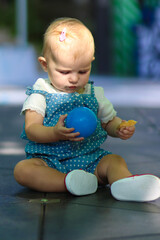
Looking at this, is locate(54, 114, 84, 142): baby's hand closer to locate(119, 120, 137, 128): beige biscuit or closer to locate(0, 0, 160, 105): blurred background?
locate(119, 120, 137, 128): beige biscuit

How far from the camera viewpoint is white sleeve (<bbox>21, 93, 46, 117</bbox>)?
279 cm

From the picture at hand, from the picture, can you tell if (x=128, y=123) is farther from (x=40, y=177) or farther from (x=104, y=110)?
(x=40, y=177)

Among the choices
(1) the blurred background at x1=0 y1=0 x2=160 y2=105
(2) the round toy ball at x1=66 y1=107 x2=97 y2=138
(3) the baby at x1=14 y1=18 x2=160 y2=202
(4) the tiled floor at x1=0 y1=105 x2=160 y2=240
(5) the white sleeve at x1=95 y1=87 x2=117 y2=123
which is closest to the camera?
(4) the tiled floor at x1=0 y1=105 x2=160 y2=240

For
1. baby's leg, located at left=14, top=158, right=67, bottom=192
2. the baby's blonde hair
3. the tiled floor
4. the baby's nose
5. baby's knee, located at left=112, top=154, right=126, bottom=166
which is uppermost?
the baby's blonde hair

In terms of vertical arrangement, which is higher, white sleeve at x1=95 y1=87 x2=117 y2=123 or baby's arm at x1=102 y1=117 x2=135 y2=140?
white sleeve at x1=95 y1=87 x2=117 y2=123

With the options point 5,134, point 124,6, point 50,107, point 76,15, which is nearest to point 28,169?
point 50,107

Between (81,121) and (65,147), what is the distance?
30 cm

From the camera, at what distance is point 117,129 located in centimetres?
288

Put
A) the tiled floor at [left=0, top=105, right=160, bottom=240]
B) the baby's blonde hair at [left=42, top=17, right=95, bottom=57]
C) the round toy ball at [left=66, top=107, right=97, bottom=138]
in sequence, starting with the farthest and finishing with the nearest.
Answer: the baby's blonde hair at [left=42, top=17, right=95, bottom=57]
the round toy ball at [left=66, top=107, right=97, bottom=138]
the tiled floor at [left=0, top=105, right=160, bottom=240]

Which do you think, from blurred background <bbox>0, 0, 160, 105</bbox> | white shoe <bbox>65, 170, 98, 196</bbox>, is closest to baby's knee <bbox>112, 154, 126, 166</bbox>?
white shoe <bbox>65, 170, 98, 196</bbox>

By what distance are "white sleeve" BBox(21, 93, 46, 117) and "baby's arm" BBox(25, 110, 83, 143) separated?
0.08 ft

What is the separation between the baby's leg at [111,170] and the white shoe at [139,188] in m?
0.16

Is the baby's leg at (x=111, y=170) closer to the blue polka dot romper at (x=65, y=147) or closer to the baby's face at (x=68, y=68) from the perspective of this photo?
the blue polka dot romper at (x=65, y=147)

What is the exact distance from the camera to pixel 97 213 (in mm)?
2256
